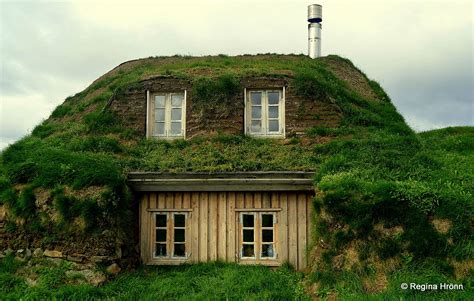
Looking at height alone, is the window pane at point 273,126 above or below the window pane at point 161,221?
above

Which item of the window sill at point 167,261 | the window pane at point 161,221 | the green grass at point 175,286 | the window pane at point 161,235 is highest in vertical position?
the window pane at point 161,221

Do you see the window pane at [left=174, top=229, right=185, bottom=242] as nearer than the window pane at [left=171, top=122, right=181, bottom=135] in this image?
Yes

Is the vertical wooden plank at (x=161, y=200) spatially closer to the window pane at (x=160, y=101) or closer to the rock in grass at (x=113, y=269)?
the rock in grass at (x=113, y=269)

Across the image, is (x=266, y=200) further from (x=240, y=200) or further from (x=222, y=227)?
(x=222, y=227)

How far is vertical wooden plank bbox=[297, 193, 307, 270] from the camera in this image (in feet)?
36.0

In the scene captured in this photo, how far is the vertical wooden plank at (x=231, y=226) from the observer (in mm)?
11180

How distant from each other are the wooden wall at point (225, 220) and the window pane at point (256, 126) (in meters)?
3.77

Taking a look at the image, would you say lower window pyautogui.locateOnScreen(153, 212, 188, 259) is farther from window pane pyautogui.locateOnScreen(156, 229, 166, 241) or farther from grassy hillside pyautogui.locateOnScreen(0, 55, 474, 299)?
grassy hillside pyautogui.locateOnScreen(0, 55, 474, 299)

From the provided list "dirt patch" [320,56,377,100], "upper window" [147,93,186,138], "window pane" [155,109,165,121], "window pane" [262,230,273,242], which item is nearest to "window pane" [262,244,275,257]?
"window pane" [262,230,273,242]

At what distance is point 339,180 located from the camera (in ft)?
33.2

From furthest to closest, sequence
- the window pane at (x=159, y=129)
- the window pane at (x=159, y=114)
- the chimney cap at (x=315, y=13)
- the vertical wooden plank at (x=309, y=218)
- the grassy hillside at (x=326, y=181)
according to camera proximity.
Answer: the chimney cap at (x=315, y=13) → the window pane at (x=159, y=114) → the window pane at (x=159, y=129) → the vertical wooden plank at (x=309, y=218) → the grassy hillside at (x=326, y=181)

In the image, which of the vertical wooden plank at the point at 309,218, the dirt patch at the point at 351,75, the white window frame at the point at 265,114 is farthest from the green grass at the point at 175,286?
the dirt patch at the point at 351,75

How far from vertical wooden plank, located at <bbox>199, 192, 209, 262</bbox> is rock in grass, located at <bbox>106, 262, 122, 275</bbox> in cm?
198

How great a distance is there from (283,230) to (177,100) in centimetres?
619
